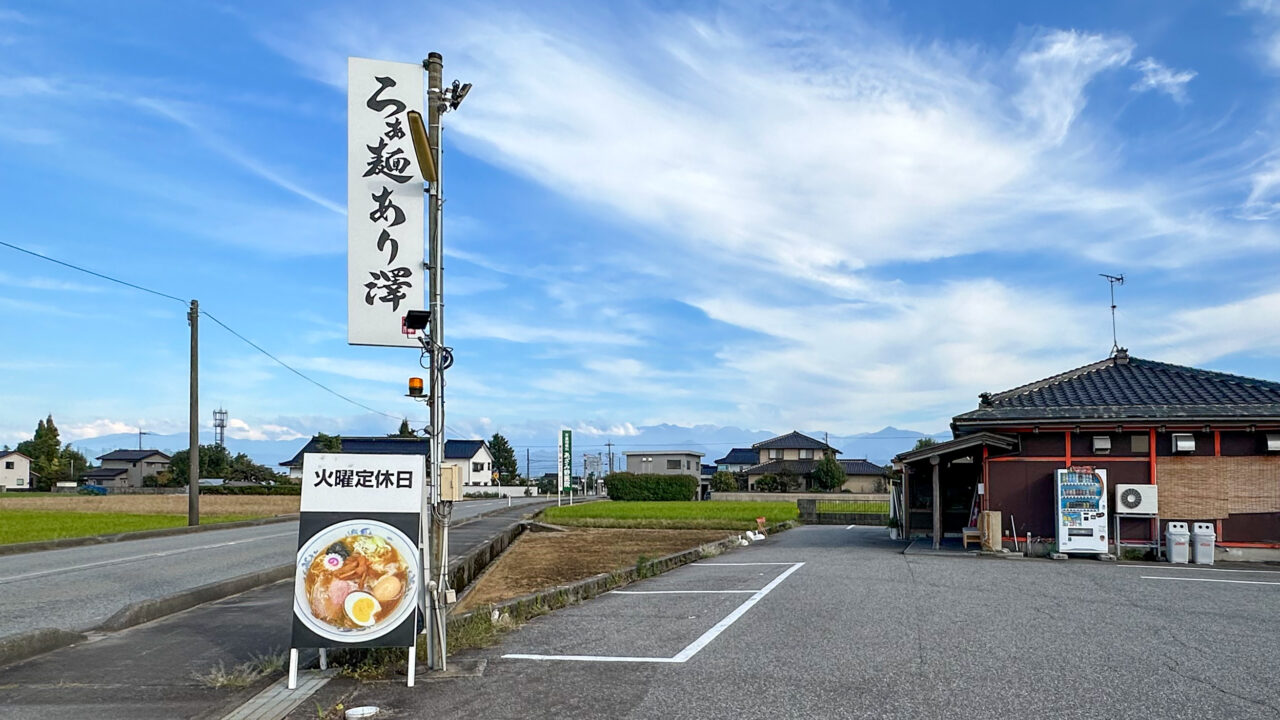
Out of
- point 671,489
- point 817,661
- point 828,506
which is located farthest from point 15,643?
point 671,489

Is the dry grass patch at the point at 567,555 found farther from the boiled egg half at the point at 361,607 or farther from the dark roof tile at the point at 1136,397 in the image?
the dark roof tile at the point at 1136,397

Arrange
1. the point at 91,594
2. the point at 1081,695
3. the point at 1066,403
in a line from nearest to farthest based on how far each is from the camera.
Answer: the point at 1081,695 → the point at 91,594 → the point at 1066,403

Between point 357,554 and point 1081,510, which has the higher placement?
point 357,554

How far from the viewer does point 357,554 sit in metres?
5.80

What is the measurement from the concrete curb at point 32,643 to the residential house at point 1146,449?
13.8 meters

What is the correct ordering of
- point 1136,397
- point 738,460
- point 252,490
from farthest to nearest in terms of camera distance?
point 738,460 < point 252,490 < point 1136,397

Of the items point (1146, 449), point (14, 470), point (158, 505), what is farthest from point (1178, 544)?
point (14, 470)

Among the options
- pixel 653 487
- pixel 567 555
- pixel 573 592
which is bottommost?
pixel 653 487

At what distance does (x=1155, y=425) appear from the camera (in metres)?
15.9

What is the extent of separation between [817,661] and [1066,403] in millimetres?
12597

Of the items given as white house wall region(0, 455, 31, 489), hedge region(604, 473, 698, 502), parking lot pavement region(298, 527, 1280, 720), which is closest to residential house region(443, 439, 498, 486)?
hedge region(604, 473, 698, 502)

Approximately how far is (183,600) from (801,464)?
62289 millimetres

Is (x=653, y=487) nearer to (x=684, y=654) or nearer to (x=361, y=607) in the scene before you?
(x=684, y=654)

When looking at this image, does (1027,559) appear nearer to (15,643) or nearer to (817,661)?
(817,661)
